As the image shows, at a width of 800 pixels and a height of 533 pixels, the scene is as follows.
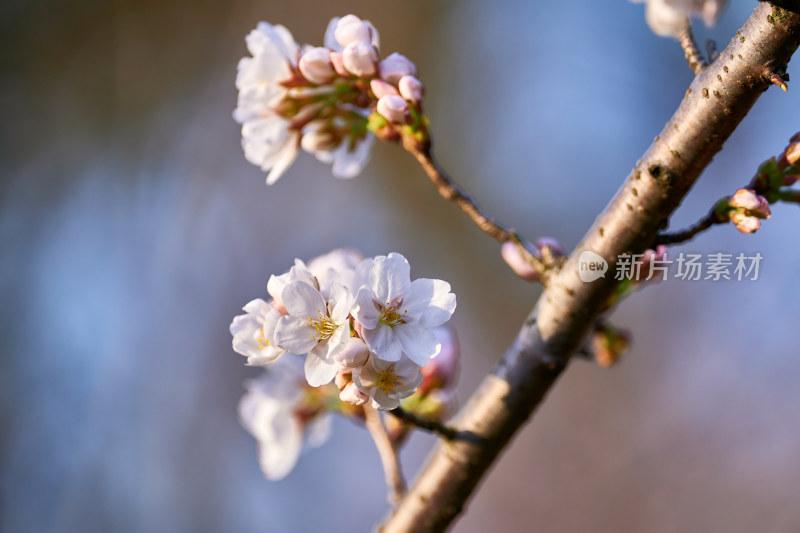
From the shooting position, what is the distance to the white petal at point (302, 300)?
49cm

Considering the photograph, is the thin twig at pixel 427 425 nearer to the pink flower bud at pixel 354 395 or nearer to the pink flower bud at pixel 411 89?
the pink flower bud at pixel 354 395

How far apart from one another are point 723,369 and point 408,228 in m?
1.63

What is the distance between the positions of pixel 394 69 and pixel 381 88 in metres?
→ 0.03

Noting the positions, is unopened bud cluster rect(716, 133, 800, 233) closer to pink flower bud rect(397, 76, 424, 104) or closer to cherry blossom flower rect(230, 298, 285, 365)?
pink flower bud rect(397, 76, 424, 104)

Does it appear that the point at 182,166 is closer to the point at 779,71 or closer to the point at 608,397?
the point at 608,397

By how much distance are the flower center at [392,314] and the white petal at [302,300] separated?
5 centimetres

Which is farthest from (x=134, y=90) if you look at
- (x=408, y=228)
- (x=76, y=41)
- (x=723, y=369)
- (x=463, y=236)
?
(x=723, y=369)

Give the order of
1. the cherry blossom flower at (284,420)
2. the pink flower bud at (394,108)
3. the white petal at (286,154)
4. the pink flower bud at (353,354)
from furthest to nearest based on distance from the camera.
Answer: the cherry blossom flower at (284,420) → the white petal at (286,154) → the pink flower bud at (394,108) → the pink flower bud at (353,354)

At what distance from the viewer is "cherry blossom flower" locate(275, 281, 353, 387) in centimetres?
48

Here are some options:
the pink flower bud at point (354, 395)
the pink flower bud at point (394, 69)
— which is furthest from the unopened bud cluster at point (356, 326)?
the pink flower bud at point (394, 69)

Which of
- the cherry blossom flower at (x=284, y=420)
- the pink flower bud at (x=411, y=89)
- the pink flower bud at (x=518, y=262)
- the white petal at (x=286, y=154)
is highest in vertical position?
the pink flower bud at (x=411, y=89)

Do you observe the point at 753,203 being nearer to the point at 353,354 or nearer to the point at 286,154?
the point at 353,354

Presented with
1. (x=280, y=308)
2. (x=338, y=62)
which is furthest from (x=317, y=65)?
(x=280, y=308)

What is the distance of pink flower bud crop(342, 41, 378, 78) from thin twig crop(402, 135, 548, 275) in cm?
8
